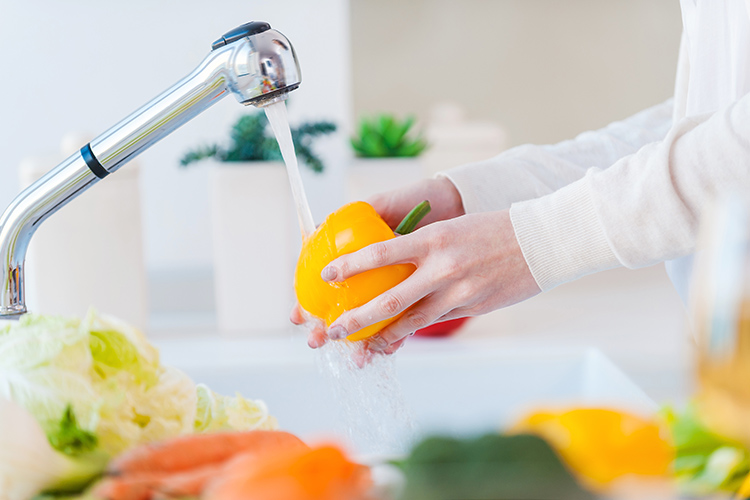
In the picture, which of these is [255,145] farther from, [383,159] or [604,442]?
[604,442]

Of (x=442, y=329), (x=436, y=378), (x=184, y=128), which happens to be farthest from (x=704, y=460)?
(x=184, y=128)

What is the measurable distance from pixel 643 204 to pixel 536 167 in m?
0.29

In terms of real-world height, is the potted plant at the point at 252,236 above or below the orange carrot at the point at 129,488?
above

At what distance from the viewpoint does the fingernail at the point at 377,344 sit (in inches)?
26.4

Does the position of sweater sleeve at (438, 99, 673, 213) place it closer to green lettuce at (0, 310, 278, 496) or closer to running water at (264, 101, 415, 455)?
running water at (264, 101, 415, 455)

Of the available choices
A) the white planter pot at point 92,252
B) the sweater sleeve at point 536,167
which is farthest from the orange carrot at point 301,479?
the white planter pot at point 92,252

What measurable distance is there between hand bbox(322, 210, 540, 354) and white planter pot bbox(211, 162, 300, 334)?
2.66 ft

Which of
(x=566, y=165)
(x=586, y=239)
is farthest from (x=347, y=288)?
(x=566, y=165)

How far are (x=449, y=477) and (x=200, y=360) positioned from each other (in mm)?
1037

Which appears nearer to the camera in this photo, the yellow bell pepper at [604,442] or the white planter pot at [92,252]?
the yellow bell pepper at [604,442]

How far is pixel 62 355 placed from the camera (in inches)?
15.9

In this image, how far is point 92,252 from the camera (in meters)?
1.32

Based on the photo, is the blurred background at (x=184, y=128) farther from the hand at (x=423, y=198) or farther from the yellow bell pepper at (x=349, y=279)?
the yellow bell pepper at (x=349, y=279)

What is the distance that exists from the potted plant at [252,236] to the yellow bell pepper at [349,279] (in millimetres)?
760
